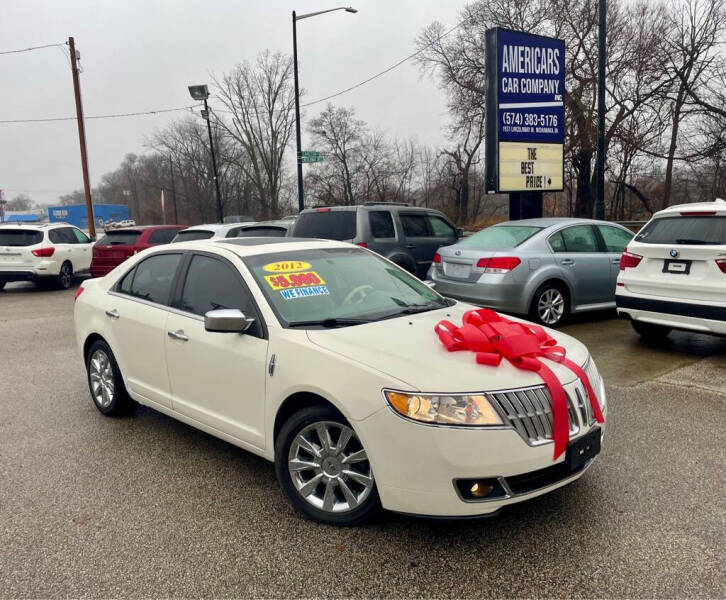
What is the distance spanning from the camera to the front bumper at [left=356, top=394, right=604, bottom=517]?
262cm

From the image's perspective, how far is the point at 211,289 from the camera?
154 inches

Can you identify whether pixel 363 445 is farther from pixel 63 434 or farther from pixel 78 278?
pixel 78 278

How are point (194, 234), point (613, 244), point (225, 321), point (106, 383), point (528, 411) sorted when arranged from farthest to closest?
1. point (194, 234)
2. point (613, 244)
3. point (106, 383)
4. point (225, 321)
5. point (528, 411)

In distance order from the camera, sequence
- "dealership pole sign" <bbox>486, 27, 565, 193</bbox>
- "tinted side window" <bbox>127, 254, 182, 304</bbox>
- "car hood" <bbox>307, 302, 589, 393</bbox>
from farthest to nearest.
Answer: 1. "dealership pole sign" <bbox>486, 27, 565, 193</bbox>
2. "tinted side window" <bbox>127, 254, 182, 304</bbox>
3. "car hood" <bbox>307, 302, 589, 393</bbox>

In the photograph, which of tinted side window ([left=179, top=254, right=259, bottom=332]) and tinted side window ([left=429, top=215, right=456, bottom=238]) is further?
tinted side window ([left=429, top=215, right=456, bottom=238])

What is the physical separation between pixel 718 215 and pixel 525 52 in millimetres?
7860

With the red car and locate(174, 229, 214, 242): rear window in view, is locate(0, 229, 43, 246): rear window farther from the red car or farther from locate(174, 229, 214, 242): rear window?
locate(174, 229, 214, 242): rear window

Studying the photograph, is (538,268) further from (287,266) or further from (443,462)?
(443,462)

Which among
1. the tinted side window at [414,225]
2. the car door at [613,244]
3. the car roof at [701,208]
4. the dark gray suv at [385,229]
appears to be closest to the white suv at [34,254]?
the dark gray suv at [385,229]

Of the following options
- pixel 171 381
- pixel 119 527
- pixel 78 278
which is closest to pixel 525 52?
pixel 171 381

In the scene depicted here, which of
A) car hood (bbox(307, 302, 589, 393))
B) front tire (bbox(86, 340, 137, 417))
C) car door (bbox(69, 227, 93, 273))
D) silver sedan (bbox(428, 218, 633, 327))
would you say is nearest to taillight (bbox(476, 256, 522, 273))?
silver sedan (bbox(428, 218, 633, 327))

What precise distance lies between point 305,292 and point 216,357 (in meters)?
0.68

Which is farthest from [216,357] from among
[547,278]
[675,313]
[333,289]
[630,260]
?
[547,278]

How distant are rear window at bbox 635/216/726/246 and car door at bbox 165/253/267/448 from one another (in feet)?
16.4
